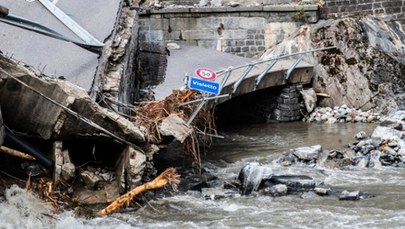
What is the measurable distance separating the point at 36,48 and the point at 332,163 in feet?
15.7

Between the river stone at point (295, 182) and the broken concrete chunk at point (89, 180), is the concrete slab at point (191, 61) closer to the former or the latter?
the river stone at point (295, 182)

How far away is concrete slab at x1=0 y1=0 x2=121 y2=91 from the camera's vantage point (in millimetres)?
9859

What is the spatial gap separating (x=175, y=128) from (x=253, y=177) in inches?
50.8


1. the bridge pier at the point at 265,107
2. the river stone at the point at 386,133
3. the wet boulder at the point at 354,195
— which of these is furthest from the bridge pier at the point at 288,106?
the wet boulder at the point at 354,195

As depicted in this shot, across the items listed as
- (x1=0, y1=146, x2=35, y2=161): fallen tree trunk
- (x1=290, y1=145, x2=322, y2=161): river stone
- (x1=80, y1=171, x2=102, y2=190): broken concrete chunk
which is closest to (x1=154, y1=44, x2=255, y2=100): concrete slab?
(x1=290, y1=145, x2=322, y2=161): river stone

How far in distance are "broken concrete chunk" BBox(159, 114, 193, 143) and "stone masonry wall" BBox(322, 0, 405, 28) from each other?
9.28 metres

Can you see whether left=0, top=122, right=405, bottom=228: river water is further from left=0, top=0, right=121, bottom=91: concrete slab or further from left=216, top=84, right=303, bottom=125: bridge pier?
left=216, top=84, right=303, bottom=125: bridge pier

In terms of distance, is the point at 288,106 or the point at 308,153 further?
the point at 288,106

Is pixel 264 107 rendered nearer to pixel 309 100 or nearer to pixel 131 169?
pixel 309 100

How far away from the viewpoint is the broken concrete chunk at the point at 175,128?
29.0ft

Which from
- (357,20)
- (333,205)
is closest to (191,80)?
(333,205)

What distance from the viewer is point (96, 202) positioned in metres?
8.36

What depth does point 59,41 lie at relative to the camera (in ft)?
35.1

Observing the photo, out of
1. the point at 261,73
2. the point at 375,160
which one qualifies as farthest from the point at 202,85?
the point at 261,73
